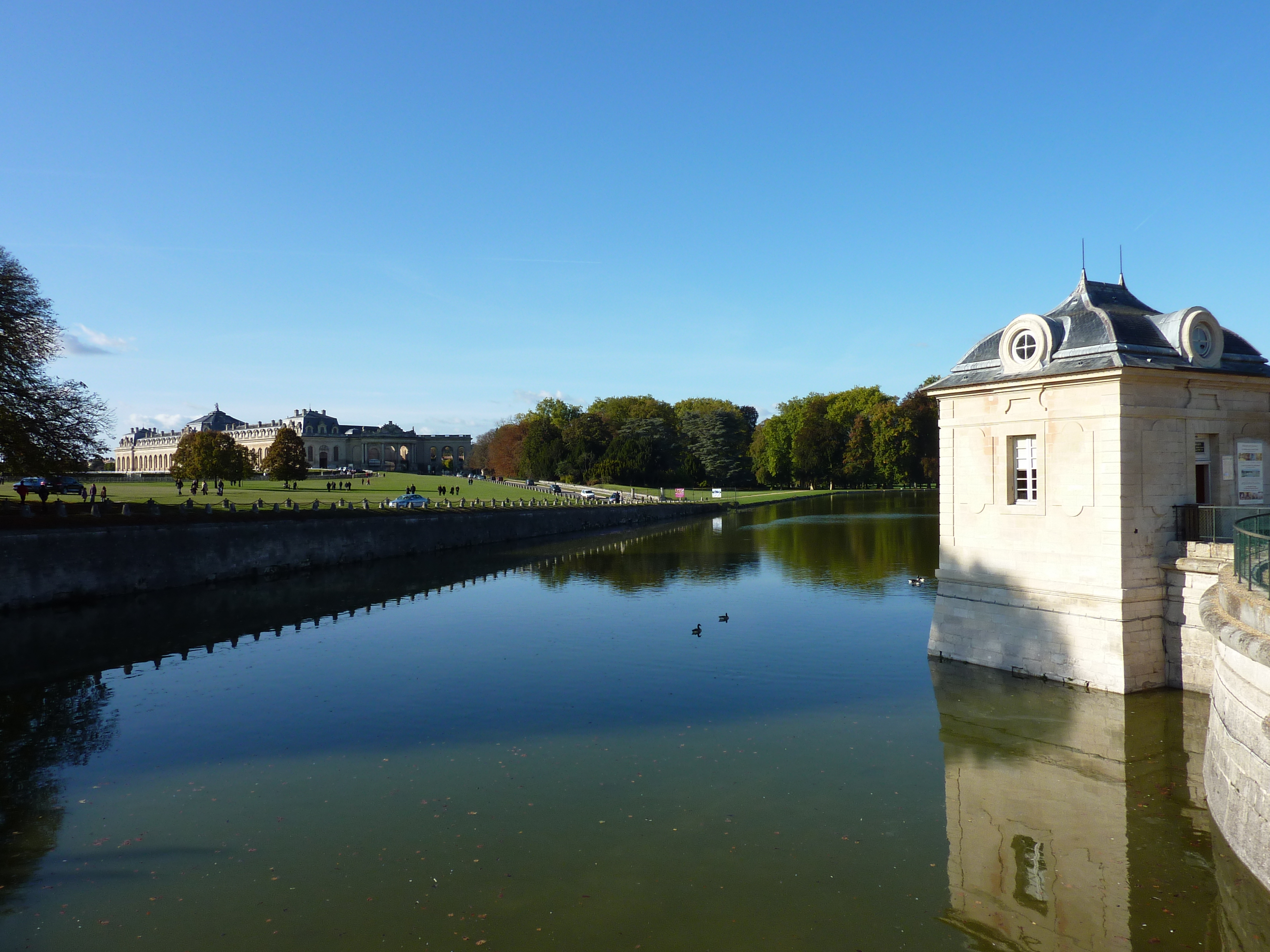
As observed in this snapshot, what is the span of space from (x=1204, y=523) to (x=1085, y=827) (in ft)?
26.2

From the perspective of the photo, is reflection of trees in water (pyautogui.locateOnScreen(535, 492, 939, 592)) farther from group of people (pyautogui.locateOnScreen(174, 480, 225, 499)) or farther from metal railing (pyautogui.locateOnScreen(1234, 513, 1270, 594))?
group of people (pyautogui.locateOnScreen(174, 480, 225, 499))

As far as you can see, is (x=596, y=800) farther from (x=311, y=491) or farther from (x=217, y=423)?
(x=217, y=423)

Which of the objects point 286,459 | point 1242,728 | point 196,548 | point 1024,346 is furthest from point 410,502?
point 1242,728

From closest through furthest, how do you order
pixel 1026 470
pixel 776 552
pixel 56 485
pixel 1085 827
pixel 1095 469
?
pixel 1085 827
pixel 1095 469
pixel 1026 470
pixel 776 552
pixel 56 485

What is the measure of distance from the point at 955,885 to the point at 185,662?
19.3m

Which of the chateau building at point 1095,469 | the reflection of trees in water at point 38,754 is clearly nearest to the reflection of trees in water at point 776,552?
the chateau building at point 1095,469

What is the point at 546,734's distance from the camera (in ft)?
49.3

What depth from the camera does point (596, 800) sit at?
1190 cm

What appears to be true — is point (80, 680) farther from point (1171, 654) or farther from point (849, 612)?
point (1171, 654)

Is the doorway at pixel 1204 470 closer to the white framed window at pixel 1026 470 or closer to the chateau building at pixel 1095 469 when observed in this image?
the chateau building at pixel 1095 469

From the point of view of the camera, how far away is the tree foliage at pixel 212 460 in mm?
74500

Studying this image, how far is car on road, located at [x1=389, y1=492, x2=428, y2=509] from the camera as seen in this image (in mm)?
55278

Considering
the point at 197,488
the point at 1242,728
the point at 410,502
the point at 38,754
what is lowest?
the point at 38,754

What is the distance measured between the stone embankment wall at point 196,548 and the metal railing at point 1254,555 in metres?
33.2
